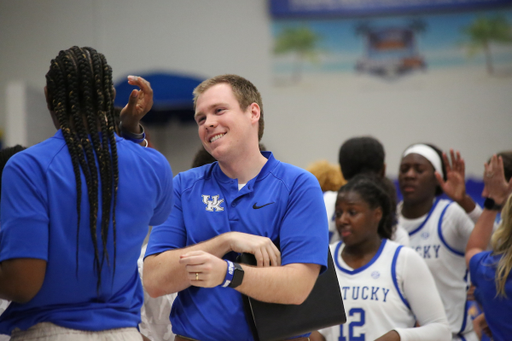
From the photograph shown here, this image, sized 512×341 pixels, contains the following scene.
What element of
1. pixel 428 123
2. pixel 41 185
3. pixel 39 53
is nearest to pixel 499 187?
pixel 41 185

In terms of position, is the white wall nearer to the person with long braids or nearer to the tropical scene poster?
the tropical scene poster

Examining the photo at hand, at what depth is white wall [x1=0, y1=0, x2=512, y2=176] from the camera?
26.6 ft

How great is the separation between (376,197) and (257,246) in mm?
1665

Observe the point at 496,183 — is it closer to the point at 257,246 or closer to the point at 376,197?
the point at 376,197

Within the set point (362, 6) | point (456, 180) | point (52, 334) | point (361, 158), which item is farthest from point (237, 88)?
point (362, 6)

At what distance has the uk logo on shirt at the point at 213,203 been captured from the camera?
74.1 inches

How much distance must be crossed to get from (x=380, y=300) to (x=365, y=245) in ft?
1.17

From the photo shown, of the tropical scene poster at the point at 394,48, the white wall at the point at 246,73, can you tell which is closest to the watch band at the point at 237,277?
the white wall at the point at 246,73

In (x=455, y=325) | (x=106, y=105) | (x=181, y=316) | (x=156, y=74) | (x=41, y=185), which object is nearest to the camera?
(x=41, y=185)

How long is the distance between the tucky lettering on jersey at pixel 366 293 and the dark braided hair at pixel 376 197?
52cm

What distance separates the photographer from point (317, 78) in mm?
→ 8352

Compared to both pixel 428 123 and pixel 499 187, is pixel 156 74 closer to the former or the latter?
pixel 428 123

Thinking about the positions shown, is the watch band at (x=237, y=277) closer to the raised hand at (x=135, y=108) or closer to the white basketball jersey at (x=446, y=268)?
the raised hand at (x=135, y=108)

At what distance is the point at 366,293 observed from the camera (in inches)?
111
